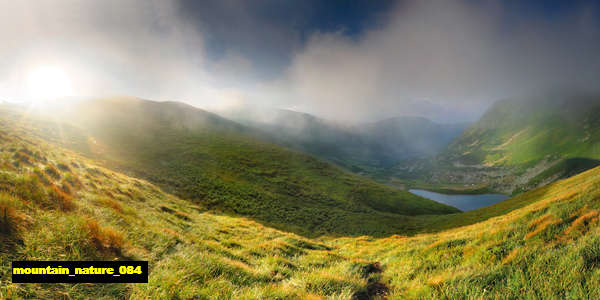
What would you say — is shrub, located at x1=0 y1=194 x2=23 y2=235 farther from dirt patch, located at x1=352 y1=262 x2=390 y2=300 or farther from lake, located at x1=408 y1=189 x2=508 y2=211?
lake, located at x1=408 y1=189 x2=508 y2=211

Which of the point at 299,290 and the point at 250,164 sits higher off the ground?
the point at 299,290

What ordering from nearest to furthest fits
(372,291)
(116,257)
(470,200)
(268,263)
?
(116,257), (372,291), (268,263), (470,200)

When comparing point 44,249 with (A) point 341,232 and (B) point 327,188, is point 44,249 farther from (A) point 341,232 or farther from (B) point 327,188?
(B) point 327,188

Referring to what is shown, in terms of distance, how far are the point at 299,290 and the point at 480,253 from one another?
5763mm

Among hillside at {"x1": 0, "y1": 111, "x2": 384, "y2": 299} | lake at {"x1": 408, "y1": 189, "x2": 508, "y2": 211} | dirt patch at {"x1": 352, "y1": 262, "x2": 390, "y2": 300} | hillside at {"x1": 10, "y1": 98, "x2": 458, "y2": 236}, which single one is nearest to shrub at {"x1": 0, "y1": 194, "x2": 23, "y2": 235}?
hillside at {"x1": 0, "y1": 111, "x2": 384, "y2": 299}

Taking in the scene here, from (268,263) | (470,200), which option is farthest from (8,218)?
(470,200)

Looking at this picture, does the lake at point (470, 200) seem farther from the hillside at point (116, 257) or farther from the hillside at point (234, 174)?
the hillside at point (116, 257)

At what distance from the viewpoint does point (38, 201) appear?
5.73 metres

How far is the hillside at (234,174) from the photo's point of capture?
1758 inches

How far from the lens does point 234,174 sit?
240 feet

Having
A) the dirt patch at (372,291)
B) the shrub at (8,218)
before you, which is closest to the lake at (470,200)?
the dirt patch at (372,291)

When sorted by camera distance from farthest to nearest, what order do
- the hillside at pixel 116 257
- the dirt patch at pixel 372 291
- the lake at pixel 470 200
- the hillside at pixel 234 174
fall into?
the lake at pixel 470 200, the hillside at pixel 234 174, the dirt patch at pixel 372 291, the hillside at pixel 116 257

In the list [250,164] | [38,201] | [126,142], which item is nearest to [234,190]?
[250,164]

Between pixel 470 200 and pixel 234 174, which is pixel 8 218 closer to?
pixel 234 174
